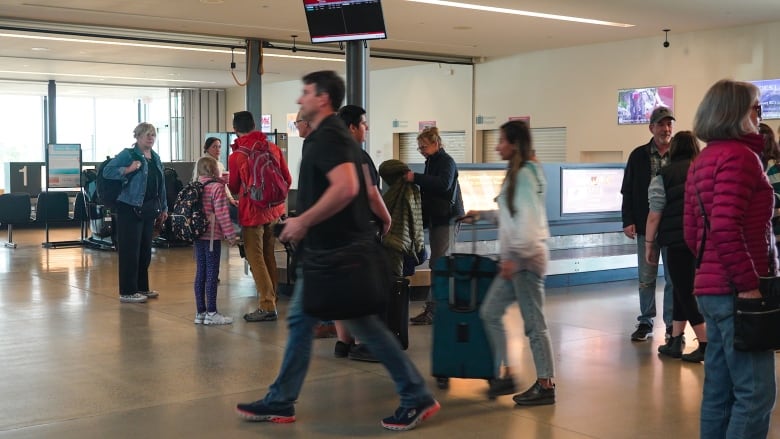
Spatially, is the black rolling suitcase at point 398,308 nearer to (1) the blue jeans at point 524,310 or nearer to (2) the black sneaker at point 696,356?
(1) the blue jeans at point 524,310

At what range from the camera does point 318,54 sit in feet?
55.9

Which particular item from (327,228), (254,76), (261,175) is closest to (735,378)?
(327,228)

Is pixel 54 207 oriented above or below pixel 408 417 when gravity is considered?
above

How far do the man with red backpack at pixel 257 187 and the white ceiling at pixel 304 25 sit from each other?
5.20 m

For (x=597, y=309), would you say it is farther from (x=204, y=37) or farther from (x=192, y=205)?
(x=204, y=37)

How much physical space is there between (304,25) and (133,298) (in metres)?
6.94

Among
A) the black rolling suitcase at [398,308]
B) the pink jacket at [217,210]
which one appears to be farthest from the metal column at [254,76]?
the black rolling suitcase at [398,308]

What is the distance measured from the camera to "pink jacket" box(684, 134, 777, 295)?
110 inches

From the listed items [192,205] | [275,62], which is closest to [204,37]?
[275,62]

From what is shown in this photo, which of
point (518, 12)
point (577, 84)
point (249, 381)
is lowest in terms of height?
point (249, 381)

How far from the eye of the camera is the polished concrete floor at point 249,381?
3.99 metres

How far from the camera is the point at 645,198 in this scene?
19.2 feet

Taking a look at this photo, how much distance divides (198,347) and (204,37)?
9.97 m

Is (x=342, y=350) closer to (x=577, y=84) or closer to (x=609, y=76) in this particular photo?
(x=609, y=76)
